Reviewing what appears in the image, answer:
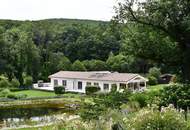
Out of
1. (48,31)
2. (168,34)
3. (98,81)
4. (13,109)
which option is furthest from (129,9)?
(48,31)

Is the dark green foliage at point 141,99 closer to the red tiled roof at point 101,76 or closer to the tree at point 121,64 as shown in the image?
the red tiled roof at point 101,76

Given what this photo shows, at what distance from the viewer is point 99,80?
45250mm

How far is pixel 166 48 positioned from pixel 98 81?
78.1 feet


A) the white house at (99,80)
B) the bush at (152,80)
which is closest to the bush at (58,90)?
the white house at (99,80)

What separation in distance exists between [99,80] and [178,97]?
28.3 m

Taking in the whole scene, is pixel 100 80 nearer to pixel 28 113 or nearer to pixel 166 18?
pixel 28 113

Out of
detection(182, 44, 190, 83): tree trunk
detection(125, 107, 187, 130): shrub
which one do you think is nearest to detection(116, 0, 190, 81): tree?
detection(182, 44, 190, 83): tree trunk

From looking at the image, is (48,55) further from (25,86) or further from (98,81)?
(98,81)

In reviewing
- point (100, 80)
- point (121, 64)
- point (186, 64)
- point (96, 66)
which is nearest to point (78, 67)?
Answer: point (96, 66)

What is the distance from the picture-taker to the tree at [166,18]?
20.0 metres

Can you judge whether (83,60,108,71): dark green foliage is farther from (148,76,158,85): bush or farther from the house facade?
(148,76,158,85): bush

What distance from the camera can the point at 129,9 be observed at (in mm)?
20844

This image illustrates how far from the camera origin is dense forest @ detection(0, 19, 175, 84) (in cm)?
5372

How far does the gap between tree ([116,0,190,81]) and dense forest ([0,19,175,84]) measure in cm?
2395
